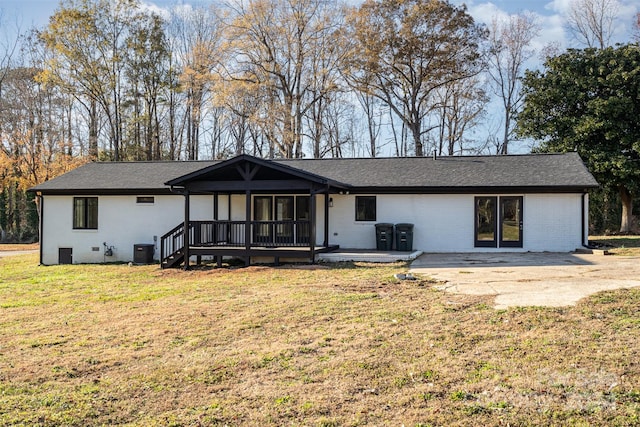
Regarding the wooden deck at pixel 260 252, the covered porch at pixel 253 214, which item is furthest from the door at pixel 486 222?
the wooden deck at pixel 260 252

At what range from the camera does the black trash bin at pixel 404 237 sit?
15.4 metres

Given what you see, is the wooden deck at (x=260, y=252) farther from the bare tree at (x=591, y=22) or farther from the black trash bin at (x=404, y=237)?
the bare tree at (x=591, y=22)

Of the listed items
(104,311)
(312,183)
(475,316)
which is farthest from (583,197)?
(104,311)

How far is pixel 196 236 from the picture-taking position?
48.9 ft

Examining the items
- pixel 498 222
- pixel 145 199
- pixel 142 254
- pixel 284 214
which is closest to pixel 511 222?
pixel 498 222

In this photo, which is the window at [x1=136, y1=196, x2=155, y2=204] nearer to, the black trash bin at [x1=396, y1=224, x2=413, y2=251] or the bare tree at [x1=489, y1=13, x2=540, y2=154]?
the black trash bin at [x1=396, y1=224, x2=413, y2=251]

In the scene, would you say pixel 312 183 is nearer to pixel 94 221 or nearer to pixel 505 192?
pixel 505 192

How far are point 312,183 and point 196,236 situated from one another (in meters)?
3.84

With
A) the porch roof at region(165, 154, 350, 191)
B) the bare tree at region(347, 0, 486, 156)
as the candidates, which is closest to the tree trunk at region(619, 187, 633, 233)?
the bare tree at region(347, 0, 486, 156)

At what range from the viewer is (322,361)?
5.27 meters

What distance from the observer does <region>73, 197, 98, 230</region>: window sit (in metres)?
17.4

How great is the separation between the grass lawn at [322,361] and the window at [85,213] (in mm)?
8727

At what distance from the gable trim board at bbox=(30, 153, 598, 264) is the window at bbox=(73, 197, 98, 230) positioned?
0.21 metres

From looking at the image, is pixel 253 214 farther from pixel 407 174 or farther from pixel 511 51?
pixel 511 51
